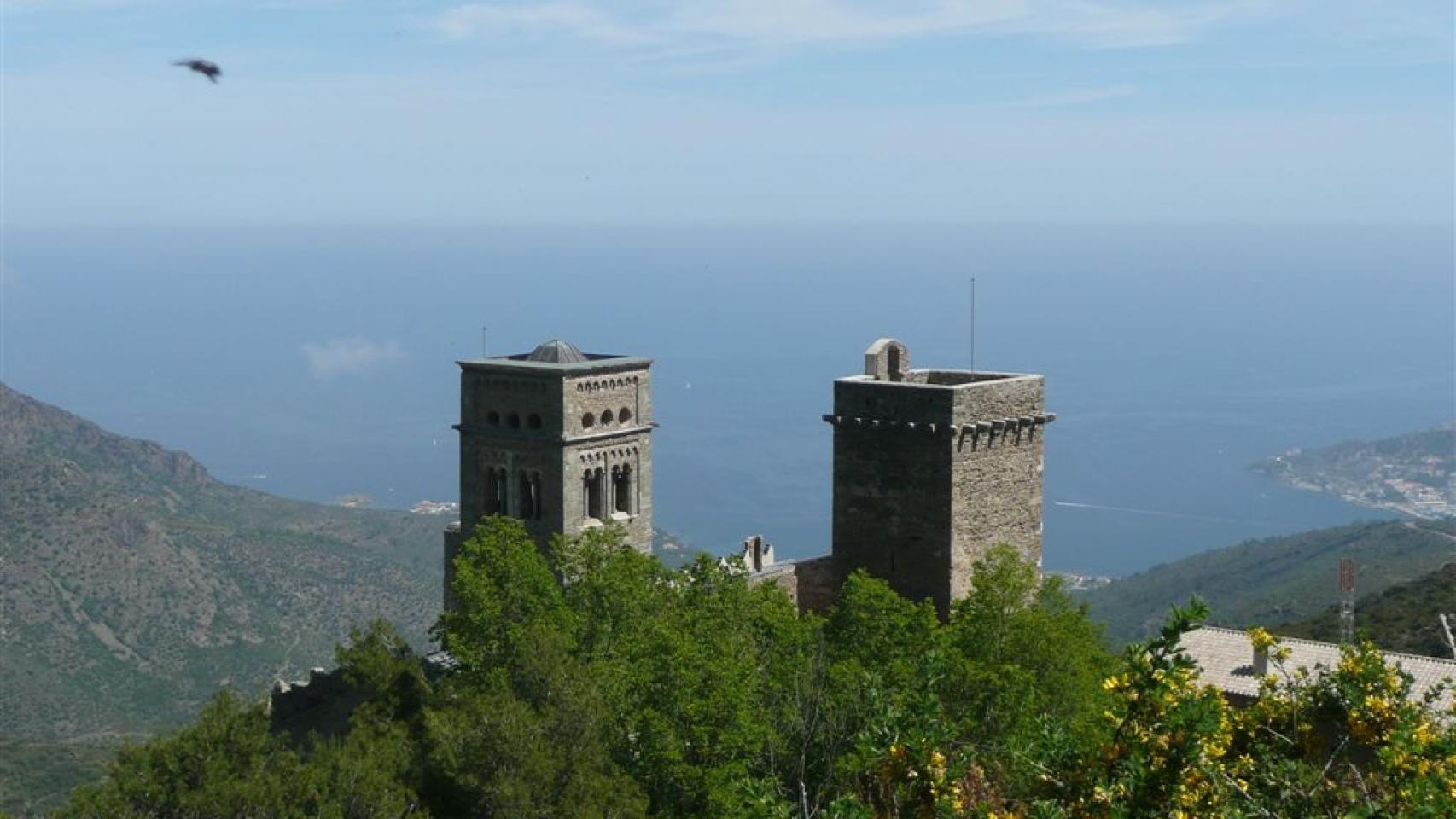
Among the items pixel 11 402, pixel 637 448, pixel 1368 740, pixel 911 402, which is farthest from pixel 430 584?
pixel 1368 740

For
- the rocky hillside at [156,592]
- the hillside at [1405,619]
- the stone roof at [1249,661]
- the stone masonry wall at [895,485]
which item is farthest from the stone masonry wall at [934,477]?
the rocky hillside at [156,592]

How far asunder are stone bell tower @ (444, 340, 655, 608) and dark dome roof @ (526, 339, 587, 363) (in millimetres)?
24

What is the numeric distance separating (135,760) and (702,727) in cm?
Answer: 877

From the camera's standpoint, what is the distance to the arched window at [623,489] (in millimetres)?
41750

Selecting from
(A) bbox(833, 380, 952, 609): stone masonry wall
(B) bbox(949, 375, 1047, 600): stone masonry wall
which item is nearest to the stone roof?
(B) bbox(949, 375, 1047, 600): stone masonry wall

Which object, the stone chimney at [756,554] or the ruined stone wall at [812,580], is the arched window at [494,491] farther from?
the ruined stone wall at [812,580]

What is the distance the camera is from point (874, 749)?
18.8 m

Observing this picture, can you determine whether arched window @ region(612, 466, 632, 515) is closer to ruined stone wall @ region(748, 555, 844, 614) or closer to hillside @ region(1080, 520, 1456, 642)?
ruined stone wall @ region(748, 555, 844, 614)

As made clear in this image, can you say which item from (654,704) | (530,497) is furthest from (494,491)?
(654,704)

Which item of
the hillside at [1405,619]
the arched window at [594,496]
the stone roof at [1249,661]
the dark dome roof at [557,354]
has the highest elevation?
the dark dome roof at [557,354]

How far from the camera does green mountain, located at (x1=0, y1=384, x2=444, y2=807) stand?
80.4 m

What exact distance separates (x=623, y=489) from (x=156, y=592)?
191ft

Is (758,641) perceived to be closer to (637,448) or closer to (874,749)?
(637,448)

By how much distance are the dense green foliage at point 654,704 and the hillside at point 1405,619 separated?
58.0 feet
